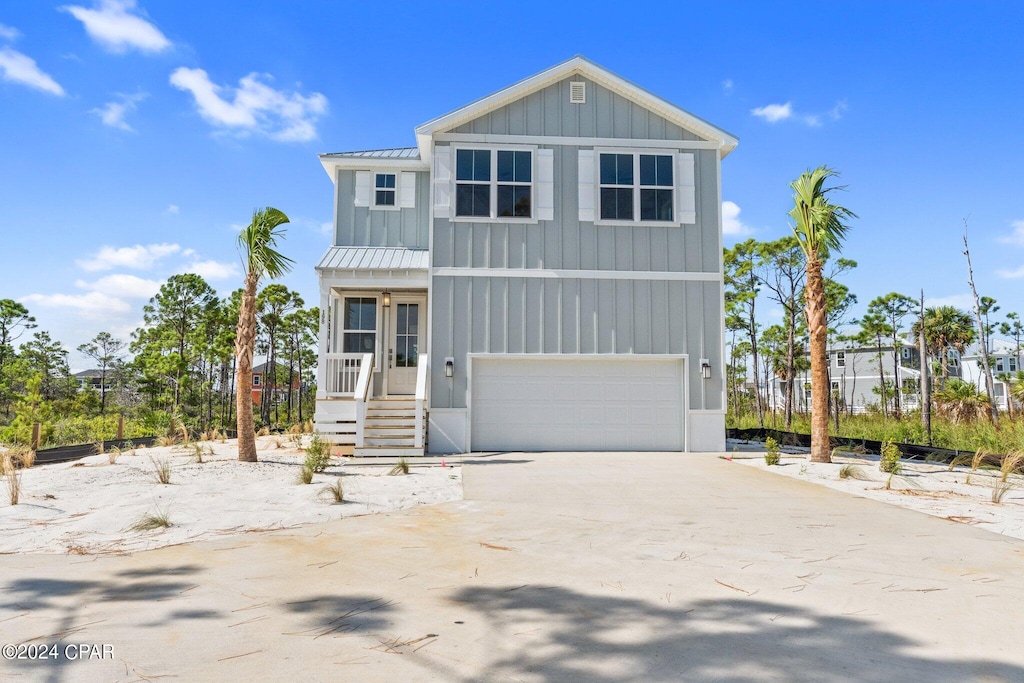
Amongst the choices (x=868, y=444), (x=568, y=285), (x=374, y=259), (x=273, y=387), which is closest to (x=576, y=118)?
(x=568, y=285)

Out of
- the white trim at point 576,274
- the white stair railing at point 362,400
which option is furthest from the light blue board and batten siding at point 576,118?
the white stair railing at point 362,400

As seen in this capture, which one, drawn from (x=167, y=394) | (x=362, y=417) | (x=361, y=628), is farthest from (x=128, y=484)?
(x=167, y=394)

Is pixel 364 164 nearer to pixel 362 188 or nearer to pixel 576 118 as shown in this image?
pixel 362 188

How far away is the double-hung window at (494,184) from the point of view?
14.2 meters

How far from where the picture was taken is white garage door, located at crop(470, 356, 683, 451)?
1391 centimetres

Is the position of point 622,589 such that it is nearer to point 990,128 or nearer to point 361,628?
point 361,628

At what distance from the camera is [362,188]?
50.9 feet

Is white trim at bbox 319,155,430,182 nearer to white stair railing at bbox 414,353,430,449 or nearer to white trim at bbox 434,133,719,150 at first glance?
white trim at bbox 434,133,719,150

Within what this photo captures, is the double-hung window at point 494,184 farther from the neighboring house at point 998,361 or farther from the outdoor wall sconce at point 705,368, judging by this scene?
the neighboring house at point 998,361

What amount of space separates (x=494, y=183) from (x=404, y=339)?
442 centimetres

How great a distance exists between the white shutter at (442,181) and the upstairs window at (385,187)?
6.14 ft

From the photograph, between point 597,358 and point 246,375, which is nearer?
point 246,375

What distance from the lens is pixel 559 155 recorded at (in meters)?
14.4

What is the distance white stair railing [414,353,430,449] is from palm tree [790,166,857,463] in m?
7.65
